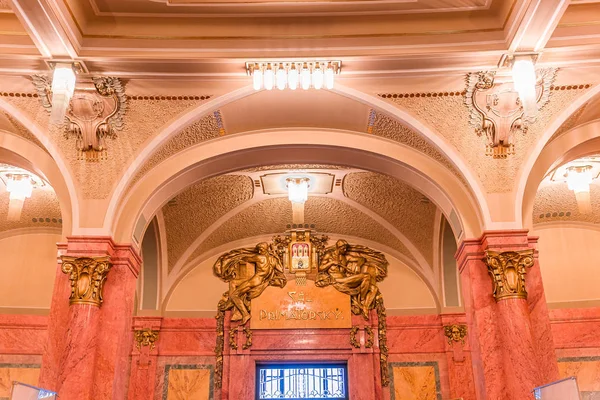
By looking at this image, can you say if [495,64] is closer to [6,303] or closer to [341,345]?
[341,345]

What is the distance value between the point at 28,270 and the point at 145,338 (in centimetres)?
251

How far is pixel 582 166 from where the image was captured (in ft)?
29.8

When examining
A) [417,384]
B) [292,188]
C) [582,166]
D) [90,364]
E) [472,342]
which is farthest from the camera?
[417,384]

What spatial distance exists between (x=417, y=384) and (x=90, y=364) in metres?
6.43

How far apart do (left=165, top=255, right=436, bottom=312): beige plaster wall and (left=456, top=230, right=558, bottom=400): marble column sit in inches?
179

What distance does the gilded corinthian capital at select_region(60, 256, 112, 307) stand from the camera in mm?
6727

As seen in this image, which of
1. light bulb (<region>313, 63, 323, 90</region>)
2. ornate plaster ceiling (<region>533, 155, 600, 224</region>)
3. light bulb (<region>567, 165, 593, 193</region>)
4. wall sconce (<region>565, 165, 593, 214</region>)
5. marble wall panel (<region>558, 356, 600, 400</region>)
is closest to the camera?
light bulb (<region>313, 63, 323, 90</region>)

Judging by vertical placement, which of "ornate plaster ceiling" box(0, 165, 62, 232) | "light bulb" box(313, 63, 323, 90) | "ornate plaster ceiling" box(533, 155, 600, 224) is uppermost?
"ornate plaster ceiling" box(0, 165, 62, 232)

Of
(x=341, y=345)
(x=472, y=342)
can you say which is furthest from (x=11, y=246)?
(x=472, y=342)

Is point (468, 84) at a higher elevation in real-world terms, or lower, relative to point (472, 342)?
Result: higher

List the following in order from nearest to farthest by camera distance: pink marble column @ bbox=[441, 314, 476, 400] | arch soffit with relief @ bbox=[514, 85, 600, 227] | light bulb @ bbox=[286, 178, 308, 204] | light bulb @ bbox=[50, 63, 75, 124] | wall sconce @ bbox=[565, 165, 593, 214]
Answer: light bulb @ bbox=[50, 63, 75, 124] < arch soffit with relief @ bbox=[514, 85, 600, 227] < wall sconce @ bbox=[565, 165, 593, 214] < light bulb @ bbox=[286, 178, 308, 204] < pink marble column @ bbox=[441, 314, 476, 400]

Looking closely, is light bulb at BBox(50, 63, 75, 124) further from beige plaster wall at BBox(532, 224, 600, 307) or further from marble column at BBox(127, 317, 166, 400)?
beige plaster wall at BBox(532, 224, 600, 307)

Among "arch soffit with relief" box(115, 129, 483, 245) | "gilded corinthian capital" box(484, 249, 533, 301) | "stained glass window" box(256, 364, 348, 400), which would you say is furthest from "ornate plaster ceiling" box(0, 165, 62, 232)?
"gilded corinthian capital" box(484, 249, 533, 301)

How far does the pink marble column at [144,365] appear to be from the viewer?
421 inches
